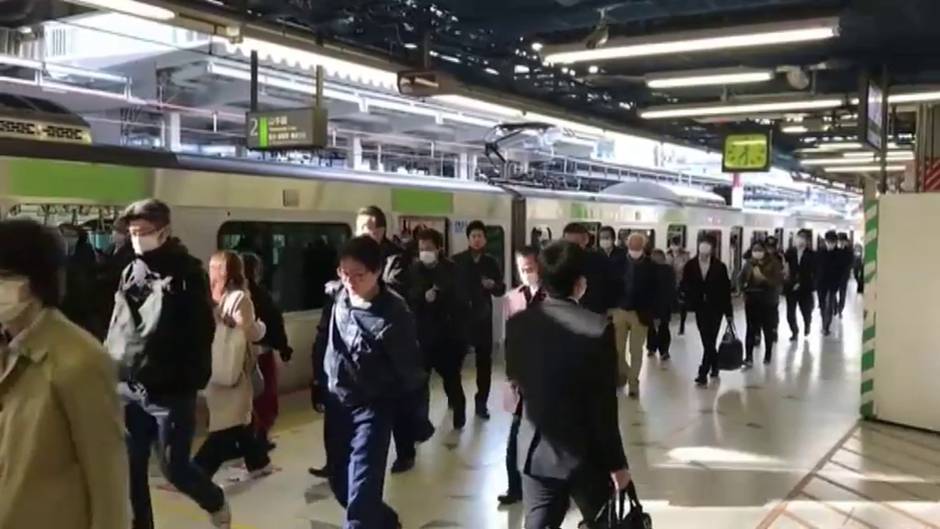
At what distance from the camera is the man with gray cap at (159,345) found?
11.6ft

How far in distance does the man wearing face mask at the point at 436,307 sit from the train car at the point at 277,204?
77 centimetres

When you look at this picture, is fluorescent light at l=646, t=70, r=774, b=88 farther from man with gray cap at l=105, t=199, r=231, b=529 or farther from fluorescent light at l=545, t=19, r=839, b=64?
man with gray cap at l=105, t=199, r=231, b=529

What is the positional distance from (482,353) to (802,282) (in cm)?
675

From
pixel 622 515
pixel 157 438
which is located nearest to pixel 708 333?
pixel 622 515

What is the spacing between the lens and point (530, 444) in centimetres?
296

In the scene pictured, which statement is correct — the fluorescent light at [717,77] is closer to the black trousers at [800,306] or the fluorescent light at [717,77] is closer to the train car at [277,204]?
the train car at [277,204]

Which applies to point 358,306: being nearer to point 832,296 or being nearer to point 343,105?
point 343,105

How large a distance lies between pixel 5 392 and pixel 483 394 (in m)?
5.12

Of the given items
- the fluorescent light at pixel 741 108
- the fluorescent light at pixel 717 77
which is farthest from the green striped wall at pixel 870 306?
the fluorescent light at pixel 741 108

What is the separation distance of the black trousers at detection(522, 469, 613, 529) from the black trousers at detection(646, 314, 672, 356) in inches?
302

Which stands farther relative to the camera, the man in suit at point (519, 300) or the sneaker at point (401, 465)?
the sneaker at point (401, 465)

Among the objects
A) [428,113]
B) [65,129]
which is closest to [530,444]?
[65,129]

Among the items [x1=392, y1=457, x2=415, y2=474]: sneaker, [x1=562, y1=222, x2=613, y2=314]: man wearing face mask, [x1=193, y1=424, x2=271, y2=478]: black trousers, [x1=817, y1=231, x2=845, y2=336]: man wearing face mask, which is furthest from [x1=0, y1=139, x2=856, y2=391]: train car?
[x1=817, y1=231, x2=845, y2=336]: man wearing face mask

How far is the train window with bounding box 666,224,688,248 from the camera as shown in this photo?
16031 millimetres
